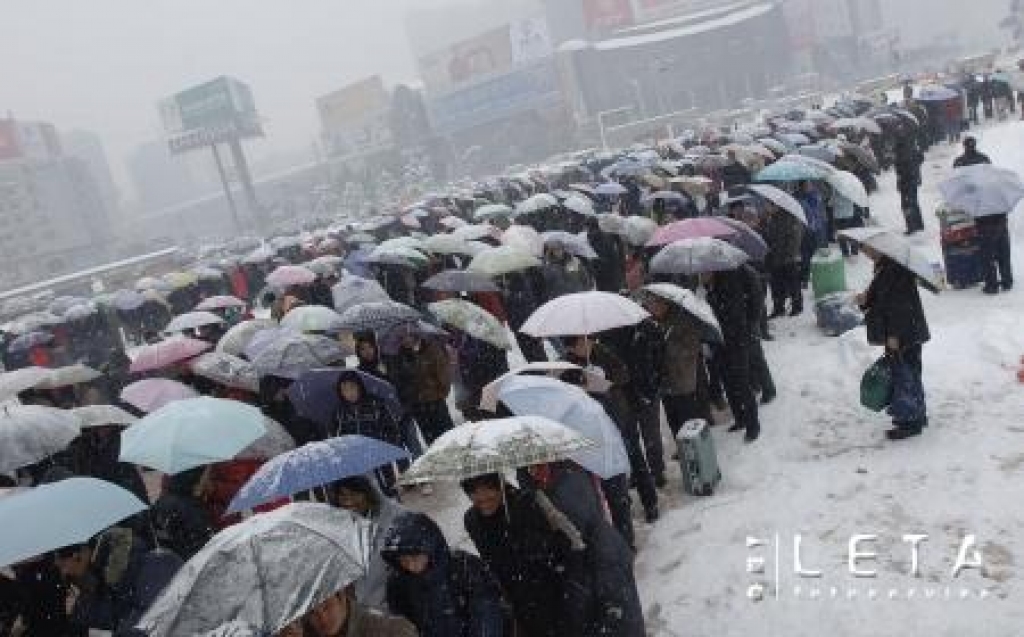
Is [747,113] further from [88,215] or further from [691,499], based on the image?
[88,215]

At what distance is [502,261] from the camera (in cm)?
912

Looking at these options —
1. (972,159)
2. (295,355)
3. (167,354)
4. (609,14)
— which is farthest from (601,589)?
(609,14)

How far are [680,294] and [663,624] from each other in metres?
2.47

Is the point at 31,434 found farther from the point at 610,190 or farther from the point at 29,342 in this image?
the point at 610,190

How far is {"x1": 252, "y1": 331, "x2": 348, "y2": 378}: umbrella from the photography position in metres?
6.62

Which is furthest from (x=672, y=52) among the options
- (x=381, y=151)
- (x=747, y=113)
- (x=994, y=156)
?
(x=994, y=156)

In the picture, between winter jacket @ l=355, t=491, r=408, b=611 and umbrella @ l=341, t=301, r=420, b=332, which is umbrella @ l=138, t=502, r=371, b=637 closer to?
winter jacket @ l=355, t=491, r=408, b=611

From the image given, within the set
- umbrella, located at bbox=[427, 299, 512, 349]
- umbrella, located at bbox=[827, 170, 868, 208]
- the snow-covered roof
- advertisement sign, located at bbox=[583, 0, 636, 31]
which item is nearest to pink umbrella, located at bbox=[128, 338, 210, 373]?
umbrella, located at bbox=[427, 299, 512, 349]

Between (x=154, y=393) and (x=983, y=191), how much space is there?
820cm

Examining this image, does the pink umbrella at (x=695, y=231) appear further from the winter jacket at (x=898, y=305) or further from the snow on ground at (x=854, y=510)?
the winter jacket at (x=898, y=305)

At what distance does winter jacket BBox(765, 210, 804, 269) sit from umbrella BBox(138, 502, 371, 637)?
25.2 ft

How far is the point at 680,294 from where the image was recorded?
651 centimetres

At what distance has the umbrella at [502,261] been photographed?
356 inches

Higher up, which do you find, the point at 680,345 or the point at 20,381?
the point at 20,381
